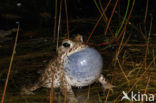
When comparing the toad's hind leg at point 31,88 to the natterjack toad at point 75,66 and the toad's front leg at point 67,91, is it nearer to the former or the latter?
the natterjack toad at point 75,66

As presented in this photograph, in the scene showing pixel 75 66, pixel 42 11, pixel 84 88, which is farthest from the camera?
pixel 42 11

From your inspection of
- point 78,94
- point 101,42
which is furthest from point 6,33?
point 78,94

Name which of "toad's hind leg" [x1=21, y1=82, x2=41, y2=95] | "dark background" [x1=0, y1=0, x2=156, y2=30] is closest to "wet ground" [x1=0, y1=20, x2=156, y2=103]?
"toad's hind leg" [x1=21, y1=82, x2=41, y2=95]

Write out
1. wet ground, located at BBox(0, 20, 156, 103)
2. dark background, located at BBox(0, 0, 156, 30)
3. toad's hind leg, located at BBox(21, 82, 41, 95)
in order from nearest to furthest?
wet ground, located at BBox(0, 20, 156, 103)
toad's hind leg, located at BBox(21, 82, 41, 95)
dark background, located at BBox(0, 0, 156, 30)

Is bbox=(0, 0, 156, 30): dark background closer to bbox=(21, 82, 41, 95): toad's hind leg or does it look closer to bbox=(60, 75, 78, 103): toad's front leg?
bbox=(21, 82, 41, 95): toad's hind leg

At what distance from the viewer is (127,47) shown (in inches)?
151

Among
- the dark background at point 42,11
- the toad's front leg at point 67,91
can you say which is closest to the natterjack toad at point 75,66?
the toad's front leg at point 67,91

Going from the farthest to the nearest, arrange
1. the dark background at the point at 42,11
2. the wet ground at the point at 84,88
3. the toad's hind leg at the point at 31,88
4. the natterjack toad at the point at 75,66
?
the dark background at the point at 42,11, the toad's hind leg at the point at 31,88, the wet ground at the point at 84,88, the natterjack toad at the point at 75,66

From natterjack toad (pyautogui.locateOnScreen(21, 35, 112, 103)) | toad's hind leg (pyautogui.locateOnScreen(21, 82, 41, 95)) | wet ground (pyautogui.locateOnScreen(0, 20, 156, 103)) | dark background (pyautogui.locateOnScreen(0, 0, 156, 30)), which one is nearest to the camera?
natterjack toad (pyautogui.locateOnScreen(21, 35, 112, 103))

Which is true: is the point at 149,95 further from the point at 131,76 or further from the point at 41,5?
the point at 41,5

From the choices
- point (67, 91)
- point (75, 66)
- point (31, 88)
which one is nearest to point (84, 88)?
point (67, 91)

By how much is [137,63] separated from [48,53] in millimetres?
1424

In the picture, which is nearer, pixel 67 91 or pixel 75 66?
pixel 75 66

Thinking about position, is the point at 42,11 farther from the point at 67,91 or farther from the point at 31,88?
the point at 67,91
